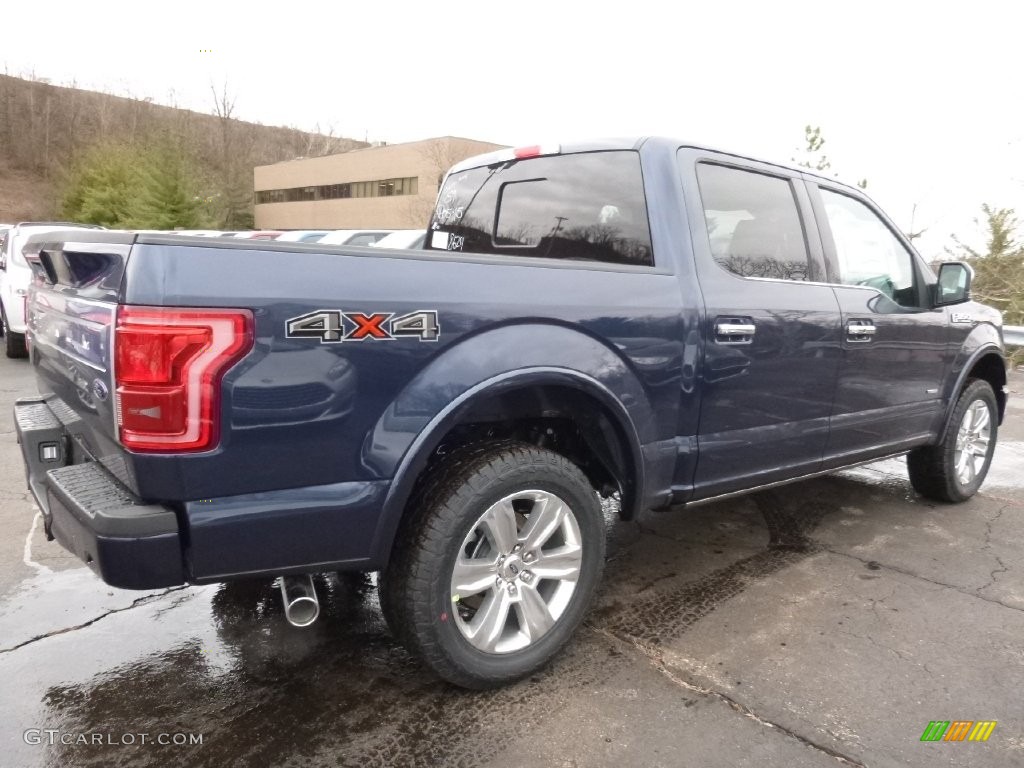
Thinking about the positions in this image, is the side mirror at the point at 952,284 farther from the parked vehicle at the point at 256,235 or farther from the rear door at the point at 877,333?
the parked vehicle at the point at 256,235

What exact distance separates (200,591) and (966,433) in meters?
4.53

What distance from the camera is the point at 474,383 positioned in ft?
7.25

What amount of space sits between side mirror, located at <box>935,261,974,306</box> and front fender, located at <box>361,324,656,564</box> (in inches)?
98.1

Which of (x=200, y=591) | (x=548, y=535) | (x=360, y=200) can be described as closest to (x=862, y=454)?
(x=548, y=535)

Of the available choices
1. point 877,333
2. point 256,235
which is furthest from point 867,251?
point 256,235

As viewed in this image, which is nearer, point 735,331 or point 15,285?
point 735,331

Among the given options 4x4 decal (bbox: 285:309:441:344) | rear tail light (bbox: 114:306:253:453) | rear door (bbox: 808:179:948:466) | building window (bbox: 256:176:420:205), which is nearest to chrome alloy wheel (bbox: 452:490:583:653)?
4x4 decal (bbox: 285:309:441:344)

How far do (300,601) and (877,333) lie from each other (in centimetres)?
303

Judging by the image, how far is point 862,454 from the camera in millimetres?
3807

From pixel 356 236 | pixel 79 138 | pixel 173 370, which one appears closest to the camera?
pixel 173 370

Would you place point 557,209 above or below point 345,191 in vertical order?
below

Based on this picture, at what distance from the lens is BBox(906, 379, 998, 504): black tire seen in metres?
4.44

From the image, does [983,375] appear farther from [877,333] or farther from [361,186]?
[361,186]

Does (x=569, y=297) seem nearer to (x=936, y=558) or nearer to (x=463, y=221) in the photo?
(x=463, y=221)
